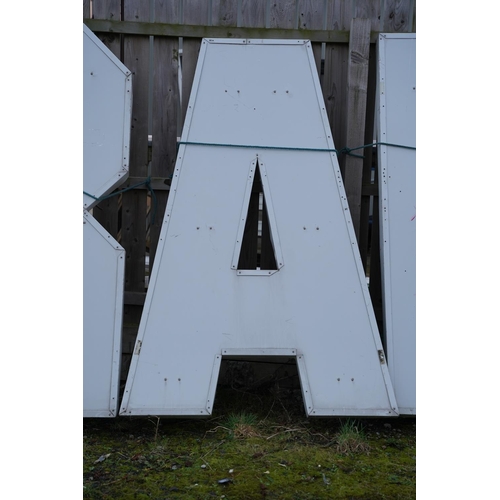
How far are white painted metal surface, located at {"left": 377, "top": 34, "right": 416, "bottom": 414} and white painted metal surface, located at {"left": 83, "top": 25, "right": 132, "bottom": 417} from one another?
1.24m

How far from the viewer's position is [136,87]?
310 cm

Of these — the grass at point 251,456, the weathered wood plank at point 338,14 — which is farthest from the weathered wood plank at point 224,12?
the grass at point 251,456

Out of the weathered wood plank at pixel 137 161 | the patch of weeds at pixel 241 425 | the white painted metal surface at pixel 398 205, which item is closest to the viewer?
the patch of weeds at pixel 241 425

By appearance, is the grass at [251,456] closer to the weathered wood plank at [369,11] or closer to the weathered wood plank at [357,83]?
the weathered wood plank at [357,83]

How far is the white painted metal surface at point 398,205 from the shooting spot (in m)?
2.72

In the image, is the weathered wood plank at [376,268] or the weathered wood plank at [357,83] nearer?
the weathered wood plank at [357,83]

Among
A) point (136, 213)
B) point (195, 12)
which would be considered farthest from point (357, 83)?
point (136, 213)

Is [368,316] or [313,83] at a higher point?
[313,83]

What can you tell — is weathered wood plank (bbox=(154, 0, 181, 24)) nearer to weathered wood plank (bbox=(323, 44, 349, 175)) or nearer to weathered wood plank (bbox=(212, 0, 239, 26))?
weathered wood plank (bbox=(212, 0, 239, 26))

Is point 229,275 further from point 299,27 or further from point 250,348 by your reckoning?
point 299,27

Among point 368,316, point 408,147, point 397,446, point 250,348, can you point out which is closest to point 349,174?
point 408,147

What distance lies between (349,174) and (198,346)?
1194mm

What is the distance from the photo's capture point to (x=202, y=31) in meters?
3.00

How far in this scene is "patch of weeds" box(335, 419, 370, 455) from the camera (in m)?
2.51
